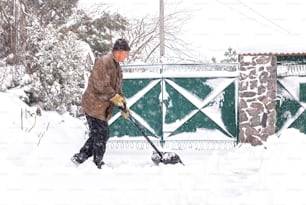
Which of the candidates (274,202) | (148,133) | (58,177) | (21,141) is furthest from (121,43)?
(148,133)

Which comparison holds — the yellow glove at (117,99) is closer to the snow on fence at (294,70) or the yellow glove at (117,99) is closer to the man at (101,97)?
the man at (101,97)

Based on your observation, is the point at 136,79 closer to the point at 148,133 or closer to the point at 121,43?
the point at 148,133

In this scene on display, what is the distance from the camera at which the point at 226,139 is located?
8.87 m

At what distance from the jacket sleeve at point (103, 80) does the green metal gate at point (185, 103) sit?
2.90 meters

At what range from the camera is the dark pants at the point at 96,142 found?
6.15 meters

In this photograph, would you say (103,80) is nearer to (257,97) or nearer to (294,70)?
(257,97)

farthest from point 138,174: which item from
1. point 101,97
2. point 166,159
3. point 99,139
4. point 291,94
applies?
point 291,94

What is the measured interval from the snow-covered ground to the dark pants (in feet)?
0.37

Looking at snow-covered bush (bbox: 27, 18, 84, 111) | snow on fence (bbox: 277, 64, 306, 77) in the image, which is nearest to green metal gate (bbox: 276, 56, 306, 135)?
snow on fence (bbox: 277, 64, 306, 77)

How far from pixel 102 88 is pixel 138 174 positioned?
3.50ft

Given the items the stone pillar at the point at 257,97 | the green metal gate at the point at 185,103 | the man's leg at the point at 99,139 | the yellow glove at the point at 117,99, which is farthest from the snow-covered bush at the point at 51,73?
the yellow glove at the point at 117,99

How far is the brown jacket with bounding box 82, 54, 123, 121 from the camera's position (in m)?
6.07

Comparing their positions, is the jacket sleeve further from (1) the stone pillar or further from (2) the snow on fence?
(2) the snow on fence

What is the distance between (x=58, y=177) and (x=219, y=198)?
5.60ft
